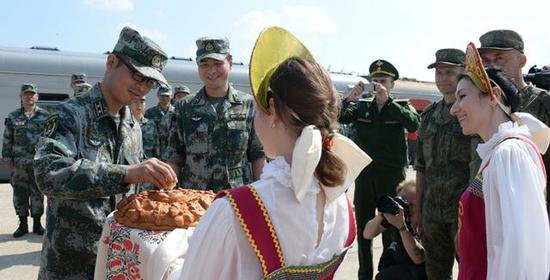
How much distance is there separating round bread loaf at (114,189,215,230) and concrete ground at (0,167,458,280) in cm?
356

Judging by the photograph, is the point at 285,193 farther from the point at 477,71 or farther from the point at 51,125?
the point at 477,71

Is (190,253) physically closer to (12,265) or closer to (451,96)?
(451,96)

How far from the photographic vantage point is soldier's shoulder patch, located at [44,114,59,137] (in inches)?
100

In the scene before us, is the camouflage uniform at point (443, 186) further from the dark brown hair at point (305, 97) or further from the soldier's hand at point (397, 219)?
the dark brown hair at point (305, 97)

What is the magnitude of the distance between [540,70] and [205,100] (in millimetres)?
3722

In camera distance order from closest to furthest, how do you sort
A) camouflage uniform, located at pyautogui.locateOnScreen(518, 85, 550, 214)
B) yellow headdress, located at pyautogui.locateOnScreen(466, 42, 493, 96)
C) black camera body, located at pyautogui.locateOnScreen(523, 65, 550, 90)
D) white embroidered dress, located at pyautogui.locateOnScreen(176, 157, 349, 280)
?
white embroidered dress, located at pyautogui.locateOnScreen(176, 157, 349, 280) → yellow headdress, located at pyautogui.locateOnScreen(466, 42, 493, 96) → camouflage uniform, located at pyautogui.locateOnScreen(518, 85, 550, 214) → black camera body, located at pyautogui.locateOnScreen(523, 65, 550, 90)

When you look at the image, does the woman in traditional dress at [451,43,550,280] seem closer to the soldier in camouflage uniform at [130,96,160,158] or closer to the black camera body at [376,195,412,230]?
the black camera body at [376,195,412,230]

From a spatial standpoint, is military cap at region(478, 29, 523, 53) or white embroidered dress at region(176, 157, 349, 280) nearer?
white embroidered dress at region(176, 157, 349, 280)

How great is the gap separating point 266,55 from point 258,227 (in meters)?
0.53

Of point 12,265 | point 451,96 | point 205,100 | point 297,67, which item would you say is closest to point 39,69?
point 12,265

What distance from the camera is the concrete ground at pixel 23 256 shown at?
19.1 ft

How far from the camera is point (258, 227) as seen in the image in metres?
1.53

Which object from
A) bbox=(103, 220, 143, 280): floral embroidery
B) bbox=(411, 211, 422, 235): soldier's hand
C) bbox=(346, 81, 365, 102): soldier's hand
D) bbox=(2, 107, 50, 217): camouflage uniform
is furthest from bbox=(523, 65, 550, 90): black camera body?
bbox=(2, 107, 50, 217): camouflage uniform

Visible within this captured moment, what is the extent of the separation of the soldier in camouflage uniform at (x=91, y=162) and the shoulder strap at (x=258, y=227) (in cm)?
96
